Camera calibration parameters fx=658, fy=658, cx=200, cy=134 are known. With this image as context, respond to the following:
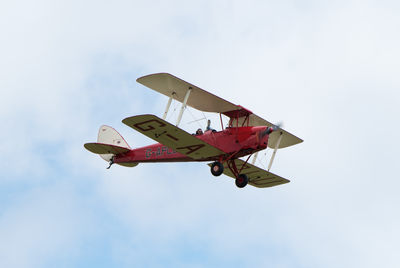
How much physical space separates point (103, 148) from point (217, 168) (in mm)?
5381

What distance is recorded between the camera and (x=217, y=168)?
21922 millimetres

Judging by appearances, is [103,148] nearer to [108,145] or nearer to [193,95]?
[108,145]

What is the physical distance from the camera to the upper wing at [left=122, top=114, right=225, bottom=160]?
67.2 ft

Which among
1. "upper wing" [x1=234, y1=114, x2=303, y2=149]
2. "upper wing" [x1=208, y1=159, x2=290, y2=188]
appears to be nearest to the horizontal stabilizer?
"upper wing" [x1=208, y1=159, x2=290, y2=188]

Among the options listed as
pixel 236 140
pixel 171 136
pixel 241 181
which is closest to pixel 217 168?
pixel 236 140

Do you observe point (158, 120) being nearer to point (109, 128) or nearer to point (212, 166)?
point (212, 166)

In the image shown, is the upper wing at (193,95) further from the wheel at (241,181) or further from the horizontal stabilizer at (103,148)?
the horizontal stabilizer at (103,148)

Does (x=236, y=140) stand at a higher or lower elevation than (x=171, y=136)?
higher

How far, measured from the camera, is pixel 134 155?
996 inches

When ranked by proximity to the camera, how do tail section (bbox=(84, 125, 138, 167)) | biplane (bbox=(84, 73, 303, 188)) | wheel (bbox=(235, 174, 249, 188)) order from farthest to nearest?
tail section (bbox=(84, 125, 138, 167))
wheel (bbox=(235, 174, 249, 188))
biplane (bbox=(84, 73, 303, 188))

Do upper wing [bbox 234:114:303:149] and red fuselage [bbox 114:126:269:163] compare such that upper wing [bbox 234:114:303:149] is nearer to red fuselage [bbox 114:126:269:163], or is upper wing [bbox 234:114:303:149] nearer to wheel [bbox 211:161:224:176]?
red fuselage [bbox 114:126:269:163]

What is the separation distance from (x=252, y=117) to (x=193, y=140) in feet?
12.1

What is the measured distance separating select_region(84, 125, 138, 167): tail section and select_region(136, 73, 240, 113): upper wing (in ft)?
13.3

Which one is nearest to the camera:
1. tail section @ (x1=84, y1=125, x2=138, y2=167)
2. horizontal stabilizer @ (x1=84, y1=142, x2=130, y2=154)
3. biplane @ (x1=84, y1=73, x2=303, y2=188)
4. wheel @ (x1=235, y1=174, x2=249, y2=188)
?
biplane @ (x1=84, y1=73, x2=303, y2=188)
